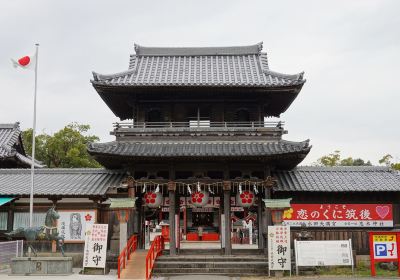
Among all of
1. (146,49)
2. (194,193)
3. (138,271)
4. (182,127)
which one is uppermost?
(146,49)

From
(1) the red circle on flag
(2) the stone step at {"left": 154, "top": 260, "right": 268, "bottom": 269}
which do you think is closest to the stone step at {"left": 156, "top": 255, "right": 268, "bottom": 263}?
(2) the stone step at {"left": 154, "top": 260, "right": 268, "bottom": 269}

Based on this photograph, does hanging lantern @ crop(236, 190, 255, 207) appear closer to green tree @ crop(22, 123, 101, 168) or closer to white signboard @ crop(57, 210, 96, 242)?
white signboard @ crop(57, 210, 96, 242)

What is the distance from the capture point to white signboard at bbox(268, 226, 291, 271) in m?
18.8

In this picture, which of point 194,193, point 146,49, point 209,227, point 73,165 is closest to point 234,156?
point 194,193

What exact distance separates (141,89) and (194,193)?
232 inches

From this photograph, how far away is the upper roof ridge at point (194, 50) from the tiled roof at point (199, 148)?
23.8 feet

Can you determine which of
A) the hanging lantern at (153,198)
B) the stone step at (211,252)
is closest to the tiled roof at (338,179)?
the stone step at (211,252)

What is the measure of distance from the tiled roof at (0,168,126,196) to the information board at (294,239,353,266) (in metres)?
9.73

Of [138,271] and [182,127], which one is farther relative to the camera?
[182,127]

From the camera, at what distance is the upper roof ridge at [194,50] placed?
26.8 m

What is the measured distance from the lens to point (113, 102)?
24.9 metres

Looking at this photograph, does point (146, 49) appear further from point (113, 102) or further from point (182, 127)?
point (182, 127)

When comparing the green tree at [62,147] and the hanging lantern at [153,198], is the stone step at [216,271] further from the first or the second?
the green tree at [62,147]

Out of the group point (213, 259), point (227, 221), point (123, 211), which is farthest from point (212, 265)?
point (123, 211)
